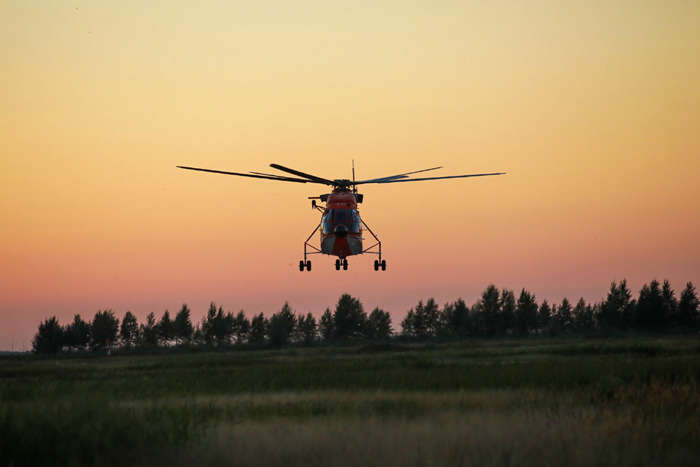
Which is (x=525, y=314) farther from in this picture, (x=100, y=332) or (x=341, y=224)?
(x=341, y=224)

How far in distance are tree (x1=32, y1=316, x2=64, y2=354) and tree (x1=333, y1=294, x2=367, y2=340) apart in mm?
63904

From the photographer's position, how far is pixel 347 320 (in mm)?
183750

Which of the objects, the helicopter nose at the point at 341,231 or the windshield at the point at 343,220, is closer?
the helicopter nose at the point at 341,231

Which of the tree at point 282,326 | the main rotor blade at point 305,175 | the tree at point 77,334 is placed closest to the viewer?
the main rotor blade at point 305,175

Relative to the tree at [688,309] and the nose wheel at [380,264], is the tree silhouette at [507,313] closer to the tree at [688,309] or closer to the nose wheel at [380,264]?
the tree at [688,309]

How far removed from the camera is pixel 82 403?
18578 mm

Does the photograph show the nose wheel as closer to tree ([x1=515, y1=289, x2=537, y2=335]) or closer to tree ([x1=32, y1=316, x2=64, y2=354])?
tree ([x1=515, y1=289, x2=537, y2=335])

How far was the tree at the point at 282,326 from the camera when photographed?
541 feet

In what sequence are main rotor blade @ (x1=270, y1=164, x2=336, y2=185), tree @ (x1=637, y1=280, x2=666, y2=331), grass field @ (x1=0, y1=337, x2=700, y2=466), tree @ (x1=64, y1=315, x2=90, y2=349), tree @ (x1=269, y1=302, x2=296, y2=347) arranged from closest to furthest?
1. grass field @ (x1=0, y1=337, x2=700, y2=466)
2. main rotor blade @ (x1=270, y1=164, x2=336, y2=185)
3. tree @ (x1=637, y1=280, x2=666, y2=331)
4. tree @ (x1=269, y1=302, x2=296, y2=347)
5. tree @ (x1=64, y1=315, x2=90, y2=349)

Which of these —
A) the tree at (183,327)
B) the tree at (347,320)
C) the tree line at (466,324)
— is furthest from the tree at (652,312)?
the tree at (183,327)

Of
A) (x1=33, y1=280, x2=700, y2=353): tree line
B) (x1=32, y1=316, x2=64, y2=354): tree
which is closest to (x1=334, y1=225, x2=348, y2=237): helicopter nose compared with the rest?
(x1=33, y1=280, x2=700, y2=353): tree line

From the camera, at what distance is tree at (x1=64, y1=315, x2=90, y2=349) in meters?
190

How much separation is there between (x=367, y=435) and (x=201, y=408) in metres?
7.87

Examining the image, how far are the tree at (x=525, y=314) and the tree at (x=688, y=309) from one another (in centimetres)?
3178
